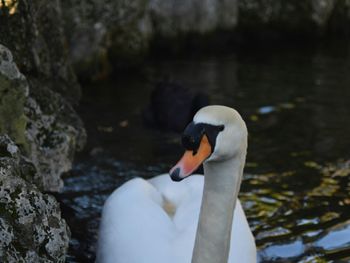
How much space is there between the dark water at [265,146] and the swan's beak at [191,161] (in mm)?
1908

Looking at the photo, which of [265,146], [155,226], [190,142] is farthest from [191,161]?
[265,146]

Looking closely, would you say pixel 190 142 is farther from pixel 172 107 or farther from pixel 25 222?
pixel 172 107

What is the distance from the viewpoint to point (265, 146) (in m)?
6.90

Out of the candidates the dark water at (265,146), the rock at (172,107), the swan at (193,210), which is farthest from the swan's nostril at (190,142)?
the rock at (172,107)

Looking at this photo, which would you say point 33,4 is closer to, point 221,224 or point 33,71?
point 33,71

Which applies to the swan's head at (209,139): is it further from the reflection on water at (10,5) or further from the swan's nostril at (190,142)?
the reflection on water at (10,5)

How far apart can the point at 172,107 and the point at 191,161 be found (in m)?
4.57

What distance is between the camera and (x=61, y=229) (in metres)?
3.45

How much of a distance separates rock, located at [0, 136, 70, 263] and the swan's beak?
74 centimetres

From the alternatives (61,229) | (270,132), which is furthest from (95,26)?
(61,229)

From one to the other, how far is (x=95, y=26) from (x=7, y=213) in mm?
6139

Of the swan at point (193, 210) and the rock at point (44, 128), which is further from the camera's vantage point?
the rock at point (44, 128)

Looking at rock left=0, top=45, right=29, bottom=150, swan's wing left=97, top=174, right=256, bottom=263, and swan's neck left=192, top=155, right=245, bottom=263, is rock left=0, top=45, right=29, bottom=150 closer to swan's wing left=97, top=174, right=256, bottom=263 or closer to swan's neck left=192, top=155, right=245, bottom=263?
swan's wing left=97, top=174, right=256, bottom=263

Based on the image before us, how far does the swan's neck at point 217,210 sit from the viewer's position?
3.13 m
